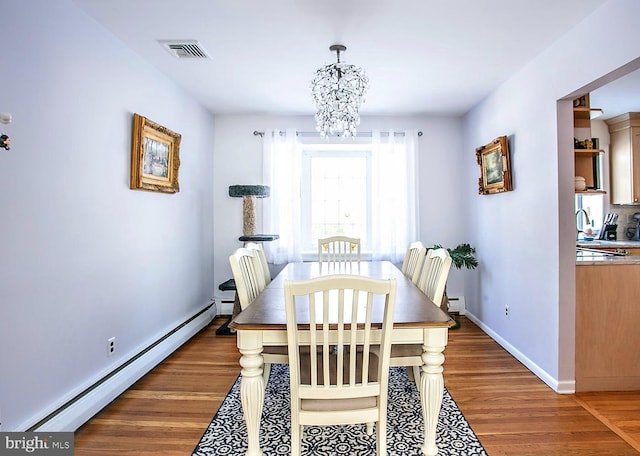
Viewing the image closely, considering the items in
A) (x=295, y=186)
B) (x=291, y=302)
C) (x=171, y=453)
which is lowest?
(x=171, y=453)

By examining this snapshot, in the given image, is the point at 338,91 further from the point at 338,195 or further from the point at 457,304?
the point at 457,304

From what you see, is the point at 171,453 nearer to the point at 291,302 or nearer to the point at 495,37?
the point at 291,302

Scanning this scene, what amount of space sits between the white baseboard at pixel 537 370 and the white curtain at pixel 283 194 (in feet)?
7.17

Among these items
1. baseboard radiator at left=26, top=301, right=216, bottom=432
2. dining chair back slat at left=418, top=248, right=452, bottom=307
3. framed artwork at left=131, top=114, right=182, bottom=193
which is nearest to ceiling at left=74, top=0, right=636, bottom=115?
framed artwork at left=131, top=114, right=182, bottom=193

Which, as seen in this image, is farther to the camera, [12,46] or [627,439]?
[627,439]

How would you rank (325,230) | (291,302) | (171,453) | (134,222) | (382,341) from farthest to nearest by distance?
1. (325,230)
2. (134,222)
3. (171,453)
4. (382,341)
5. (291,302)

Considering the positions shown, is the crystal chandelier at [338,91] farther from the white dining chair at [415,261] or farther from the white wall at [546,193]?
the white wall at [546,193]

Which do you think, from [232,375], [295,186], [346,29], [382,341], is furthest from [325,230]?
[382,341]

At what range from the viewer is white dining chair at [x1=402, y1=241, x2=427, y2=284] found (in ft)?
8.73

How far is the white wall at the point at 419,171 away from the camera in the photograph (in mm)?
4434

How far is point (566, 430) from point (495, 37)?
2.44 meters

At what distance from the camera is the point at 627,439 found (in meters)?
1.96

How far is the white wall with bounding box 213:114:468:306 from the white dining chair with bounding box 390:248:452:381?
217 centimetres

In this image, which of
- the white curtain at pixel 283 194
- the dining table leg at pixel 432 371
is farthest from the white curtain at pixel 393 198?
the dining table leg at pixel 432 371
